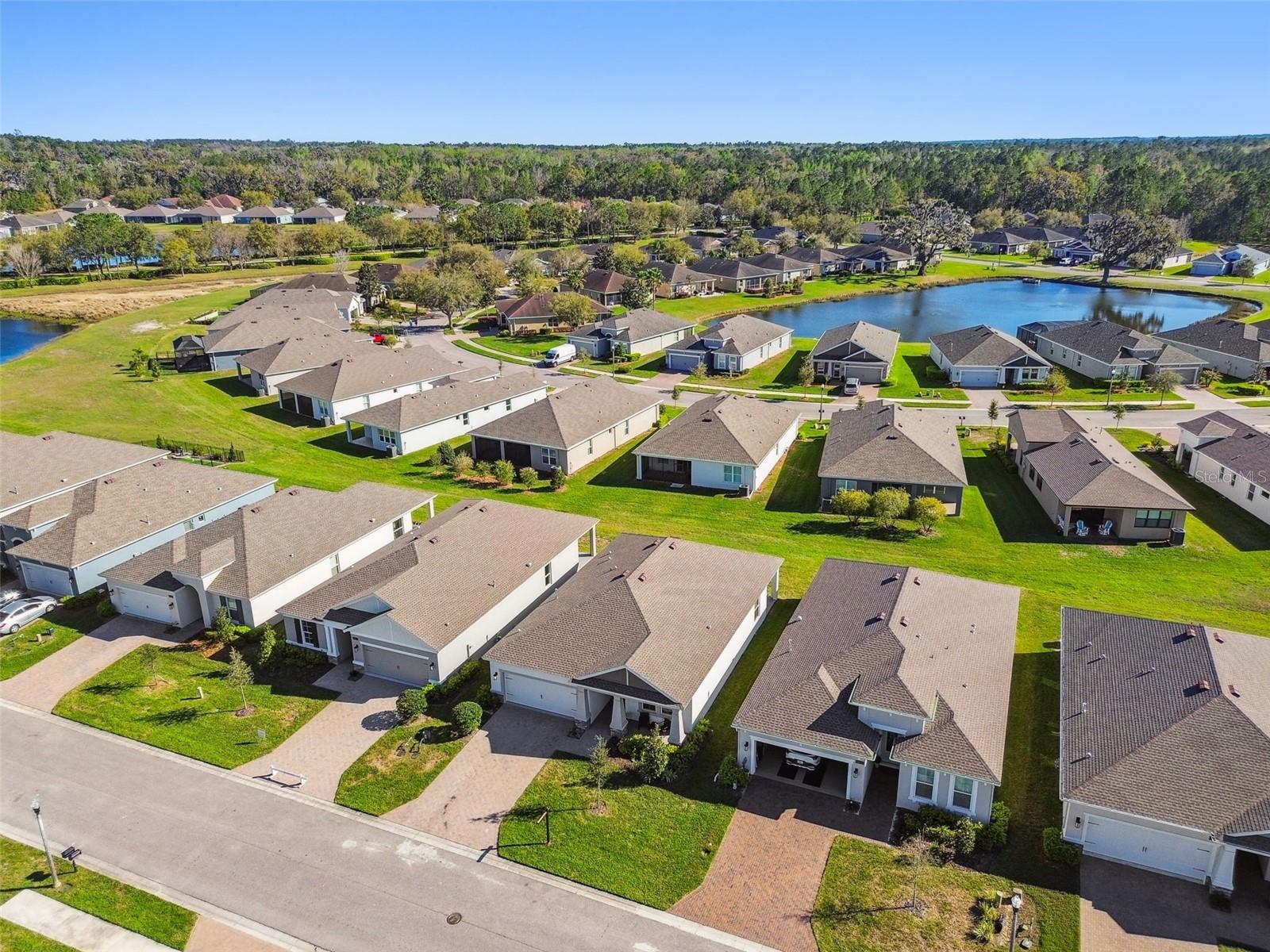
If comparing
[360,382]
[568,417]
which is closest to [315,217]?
[360,382]

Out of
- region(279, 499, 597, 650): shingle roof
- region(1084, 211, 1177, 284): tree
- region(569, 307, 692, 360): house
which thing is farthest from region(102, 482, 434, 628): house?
region(1084, 211, 1177, 284): tree

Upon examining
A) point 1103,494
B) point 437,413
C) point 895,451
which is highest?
point 895,451

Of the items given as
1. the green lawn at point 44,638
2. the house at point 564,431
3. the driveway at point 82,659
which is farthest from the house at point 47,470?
the house at point 564,431

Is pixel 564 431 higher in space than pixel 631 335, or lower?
lower

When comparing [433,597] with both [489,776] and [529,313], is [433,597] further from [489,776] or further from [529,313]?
[529,313]

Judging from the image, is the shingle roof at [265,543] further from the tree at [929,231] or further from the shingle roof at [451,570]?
the tree at [929,231]

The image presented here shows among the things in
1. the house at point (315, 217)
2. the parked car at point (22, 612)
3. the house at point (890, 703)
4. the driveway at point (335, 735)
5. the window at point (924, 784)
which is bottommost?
the driveway at point (335, 735)
